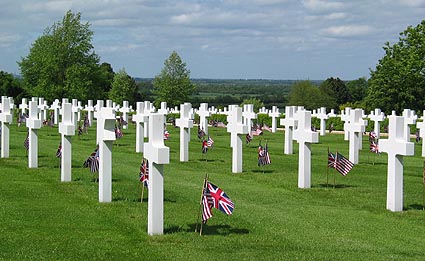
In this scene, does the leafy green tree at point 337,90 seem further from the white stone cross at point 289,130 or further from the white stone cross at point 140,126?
the white stone cross at point 140,126

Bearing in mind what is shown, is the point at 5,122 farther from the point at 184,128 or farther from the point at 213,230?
the point at 213,230

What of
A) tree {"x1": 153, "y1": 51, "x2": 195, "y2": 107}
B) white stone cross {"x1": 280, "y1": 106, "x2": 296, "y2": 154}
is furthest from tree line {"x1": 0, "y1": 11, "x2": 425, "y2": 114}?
white stone cross {"x1": 280, "y1": 106, "x2": 296, "y2": 154}

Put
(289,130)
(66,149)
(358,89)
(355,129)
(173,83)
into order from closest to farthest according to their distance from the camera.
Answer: (66,149) < (355,129) < (289,130) < (173,83) < (358,89)

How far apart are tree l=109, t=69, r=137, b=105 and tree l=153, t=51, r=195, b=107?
3.42m

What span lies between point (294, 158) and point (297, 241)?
533 inches

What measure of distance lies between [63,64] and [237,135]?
187 feet

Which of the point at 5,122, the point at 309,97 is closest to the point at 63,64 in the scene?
the point at 309,97

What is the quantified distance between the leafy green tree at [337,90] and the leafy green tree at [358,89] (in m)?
0.99

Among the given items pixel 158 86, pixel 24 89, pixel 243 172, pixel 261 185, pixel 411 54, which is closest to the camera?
pixel 261 185

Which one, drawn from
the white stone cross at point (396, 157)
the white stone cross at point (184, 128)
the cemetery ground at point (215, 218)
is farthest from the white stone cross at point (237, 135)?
the white stone cross at point (396, 157)

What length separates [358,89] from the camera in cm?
11188

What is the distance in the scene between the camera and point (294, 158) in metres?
23.9

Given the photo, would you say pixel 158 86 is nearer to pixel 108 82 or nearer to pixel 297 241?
pixel 108 82

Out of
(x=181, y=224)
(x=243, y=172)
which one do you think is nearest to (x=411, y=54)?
(x=243, y=172)
